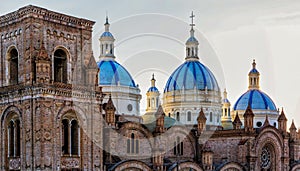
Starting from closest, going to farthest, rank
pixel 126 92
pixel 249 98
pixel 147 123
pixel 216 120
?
1. pixel 147 123
2. pixel 126 92
3. pixel 216 120
4. pixel 249 98

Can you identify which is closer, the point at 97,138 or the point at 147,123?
the point at 97,138

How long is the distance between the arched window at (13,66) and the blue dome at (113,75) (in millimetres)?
20164

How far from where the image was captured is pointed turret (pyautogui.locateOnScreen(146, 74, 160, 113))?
2822 inches

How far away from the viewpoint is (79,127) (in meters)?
42.3

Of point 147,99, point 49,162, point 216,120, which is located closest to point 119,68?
point 147,99

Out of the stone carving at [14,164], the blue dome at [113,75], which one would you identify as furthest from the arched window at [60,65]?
the blue dome at [113,75]

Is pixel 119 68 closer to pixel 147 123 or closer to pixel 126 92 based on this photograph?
pixel 126 92

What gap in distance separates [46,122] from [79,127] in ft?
10.4

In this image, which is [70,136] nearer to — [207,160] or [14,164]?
[14,164]

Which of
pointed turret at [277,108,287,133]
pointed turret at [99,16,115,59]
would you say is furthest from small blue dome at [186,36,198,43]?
pointed turret at [277,108,287,133]

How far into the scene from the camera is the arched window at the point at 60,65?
1684 inches

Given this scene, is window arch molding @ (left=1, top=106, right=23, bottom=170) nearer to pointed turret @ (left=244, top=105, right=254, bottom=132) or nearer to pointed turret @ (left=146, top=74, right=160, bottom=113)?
pointed turret @ (left=244, top=105, right=254, bottom=132)

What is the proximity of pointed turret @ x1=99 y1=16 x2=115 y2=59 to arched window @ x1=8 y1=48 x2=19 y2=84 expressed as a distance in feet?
76.9

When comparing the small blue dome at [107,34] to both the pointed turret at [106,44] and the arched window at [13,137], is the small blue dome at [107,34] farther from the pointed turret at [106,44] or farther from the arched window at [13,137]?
the arched window at [13,137]
